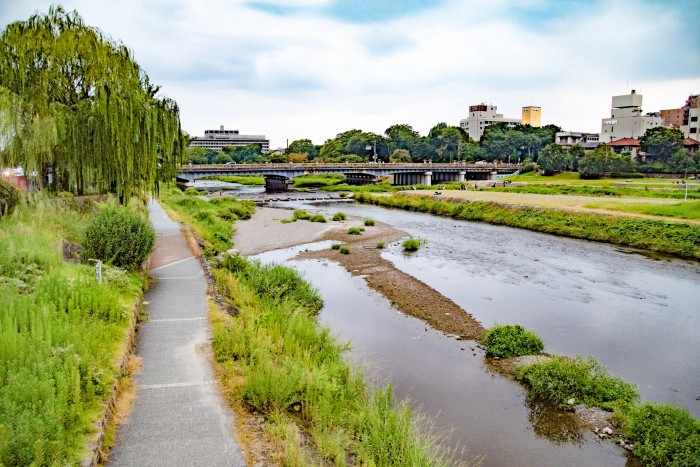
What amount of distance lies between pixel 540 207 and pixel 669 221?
40.9 feet

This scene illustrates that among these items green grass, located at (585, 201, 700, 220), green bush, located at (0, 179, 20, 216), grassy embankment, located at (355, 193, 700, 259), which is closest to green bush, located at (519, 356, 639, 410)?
green bush, located at (0, 179, 20, 216)

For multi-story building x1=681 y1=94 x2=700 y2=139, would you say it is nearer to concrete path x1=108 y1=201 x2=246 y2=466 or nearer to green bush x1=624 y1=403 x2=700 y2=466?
green bush x1=624 y1=403 x2=700 y2=466

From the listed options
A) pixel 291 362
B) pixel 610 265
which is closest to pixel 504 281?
pixel 610 265

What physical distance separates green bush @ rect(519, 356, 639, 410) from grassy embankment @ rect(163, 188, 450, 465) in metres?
4.03

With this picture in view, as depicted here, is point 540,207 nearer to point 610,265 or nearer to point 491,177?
point 610,265

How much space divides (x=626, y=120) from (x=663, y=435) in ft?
454

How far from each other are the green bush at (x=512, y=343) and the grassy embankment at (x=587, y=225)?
22104mm

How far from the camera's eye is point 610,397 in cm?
1231

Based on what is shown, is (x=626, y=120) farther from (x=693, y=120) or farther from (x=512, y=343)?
(x=512, y=343)

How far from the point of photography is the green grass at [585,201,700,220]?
38781 millimetres

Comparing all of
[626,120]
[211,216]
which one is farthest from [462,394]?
[626,120]

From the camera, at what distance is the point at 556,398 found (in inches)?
498

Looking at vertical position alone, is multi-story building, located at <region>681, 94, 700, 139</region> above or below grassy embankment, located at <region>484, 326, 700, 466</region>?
above

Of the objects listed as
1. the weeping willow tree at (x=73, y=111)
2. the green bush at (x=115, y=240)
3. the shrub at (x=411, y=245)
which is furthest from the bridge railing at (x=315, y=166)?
the green bush at (x=115, y=240)
